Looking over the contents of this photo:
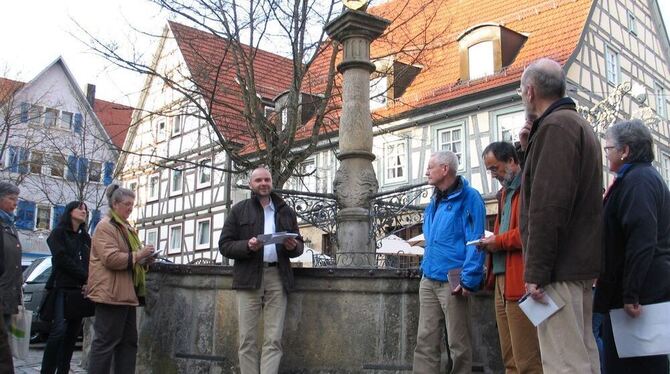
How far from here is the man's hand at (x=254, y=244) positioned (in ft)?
15.1

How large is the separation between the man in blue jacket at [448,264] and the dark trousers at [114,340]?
2.13 m

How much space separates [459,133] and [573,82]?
3.33 meters

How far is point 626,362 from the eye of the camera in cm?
349

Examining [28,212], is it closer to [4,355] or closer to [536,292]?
[4,355]

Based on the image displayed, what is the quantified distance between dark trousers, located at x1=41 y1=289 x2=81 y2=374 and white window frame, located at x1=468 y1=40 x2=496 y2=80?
1540 cm

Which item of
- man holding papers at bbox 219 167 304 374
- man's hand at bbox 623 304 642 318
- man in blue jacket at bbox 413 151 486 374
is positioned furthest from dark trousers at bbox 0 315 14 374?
man's hand at bbox 623 304 642 318

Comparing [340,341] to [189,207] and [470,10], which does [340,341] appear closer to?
[470,10]

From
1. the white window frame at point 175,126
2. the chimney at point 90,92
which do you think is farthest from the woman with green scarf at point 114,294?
the chimney at point 90,92

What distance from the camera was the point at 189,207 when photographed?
2658 centimetres

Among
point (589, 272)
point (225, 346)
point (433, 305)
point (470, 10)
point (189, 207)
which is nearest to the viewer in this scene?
point (589, 272)

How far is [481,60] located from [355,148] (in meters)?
13.3

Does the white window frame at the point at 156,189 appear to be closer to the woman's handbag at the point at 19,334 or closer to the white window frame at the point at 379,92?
the white window frame at the point at 379,92

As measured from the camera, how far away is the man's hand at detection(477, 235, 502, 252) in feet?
12.1

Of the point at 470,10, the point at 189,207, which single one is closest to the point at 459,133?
the point at 470,10
